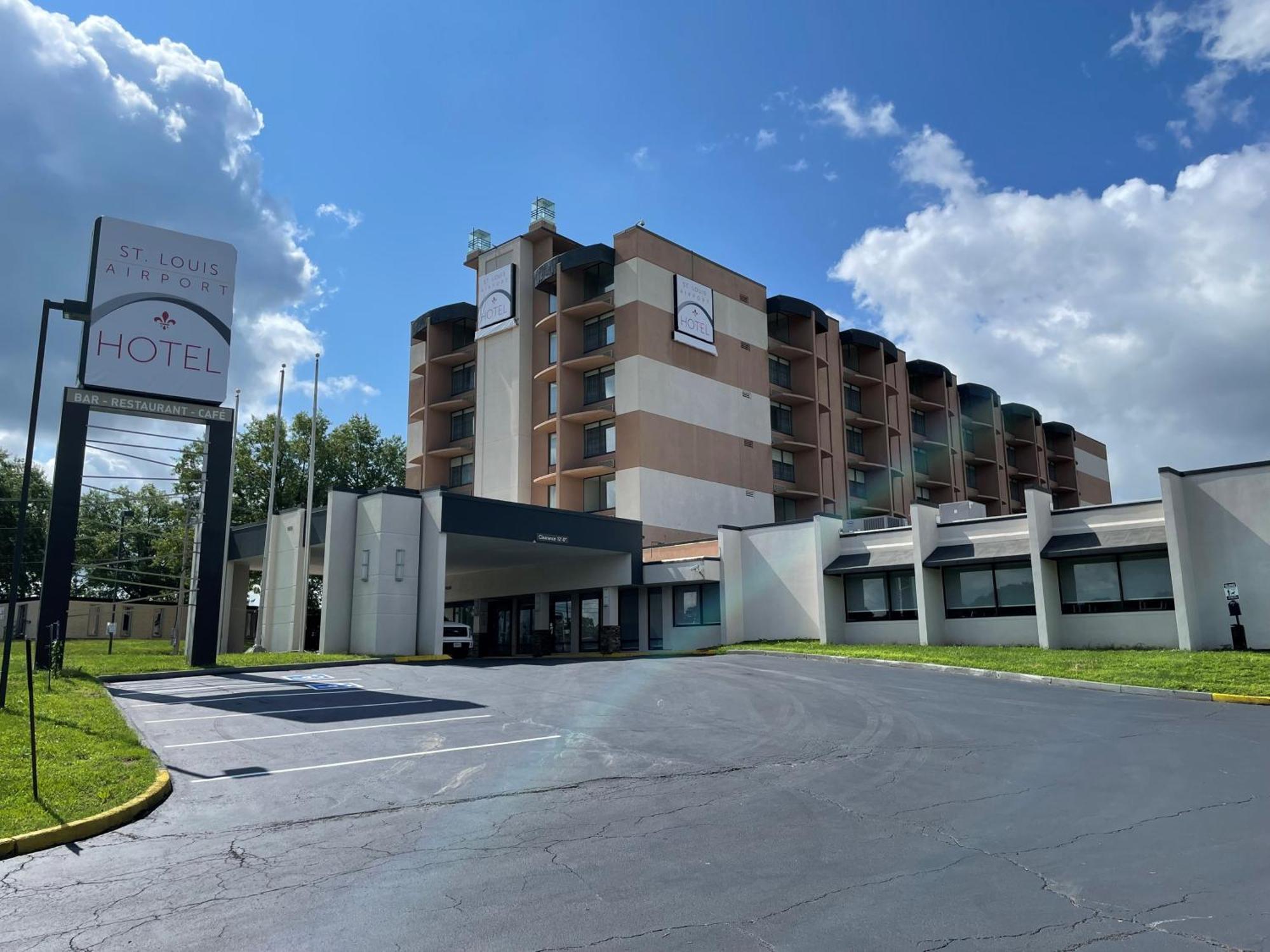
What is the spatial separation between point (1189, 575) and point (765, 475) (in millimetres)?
24448

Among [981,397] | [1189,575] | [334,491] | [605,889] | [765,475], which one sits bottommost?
[605,889]

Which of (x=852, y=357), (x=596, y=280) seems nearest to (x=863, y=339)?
(x=852, y=357)

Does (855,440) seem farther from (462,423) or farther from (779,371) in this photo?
(462,423)

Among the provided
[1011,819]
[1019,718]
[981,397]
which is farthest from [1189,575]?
[981,397]

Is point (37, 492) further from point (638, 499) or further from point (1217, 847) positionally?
point (1217, 847)

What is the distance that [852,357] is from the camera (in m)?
57.7

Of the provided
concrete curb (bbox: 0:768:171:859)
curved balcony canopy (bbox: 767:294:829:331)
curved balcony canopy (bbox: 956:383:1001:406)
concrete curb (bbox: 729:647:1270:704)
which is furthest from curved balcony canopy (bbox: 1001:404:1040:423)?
concrete curb (bbox: 0:768:171:859)

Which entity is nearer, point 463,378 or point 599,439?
point 599,439

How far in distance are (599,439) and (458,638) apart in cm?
1443

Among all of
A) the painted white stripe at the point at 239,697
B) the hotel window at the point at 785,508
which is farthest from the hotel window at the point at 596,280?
the painted white stripe at the point at 239,697

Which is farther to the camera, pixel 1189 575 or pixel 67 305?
pixel 1189 575

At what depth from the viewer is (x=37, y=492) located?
63812 millimetres

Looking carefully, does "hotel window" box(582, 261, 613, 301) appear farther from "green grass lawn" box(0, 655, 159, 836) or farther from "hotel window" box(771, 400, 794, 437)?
"green grass lawn" box(0, 655, 159, 836)

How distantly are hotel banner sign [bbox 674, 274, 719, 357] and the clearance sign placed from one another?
2311 centimetres
